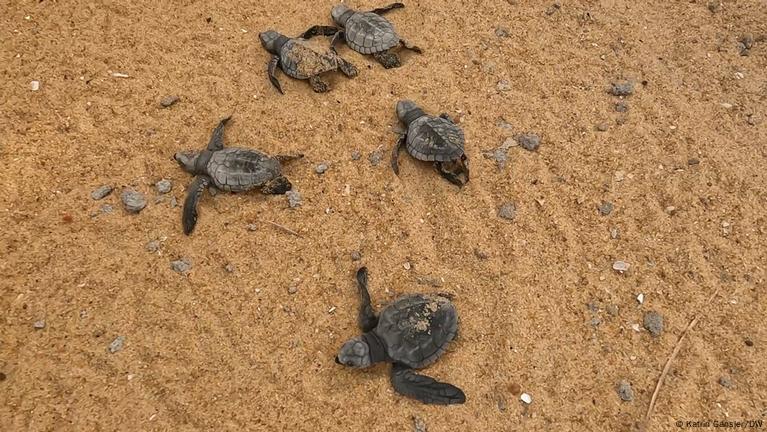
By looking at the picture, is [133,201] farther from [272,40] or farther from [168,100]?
[272,40]

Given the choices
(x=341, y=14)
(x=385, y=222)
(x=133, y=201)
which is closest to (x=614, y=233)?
(x=385, y=222)

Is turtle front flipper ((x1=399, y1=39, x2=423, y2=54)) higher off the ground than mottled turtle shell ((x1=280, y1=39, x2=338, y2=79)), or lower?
higher

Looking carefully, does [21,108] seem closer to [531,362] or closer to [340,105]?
[340,105]

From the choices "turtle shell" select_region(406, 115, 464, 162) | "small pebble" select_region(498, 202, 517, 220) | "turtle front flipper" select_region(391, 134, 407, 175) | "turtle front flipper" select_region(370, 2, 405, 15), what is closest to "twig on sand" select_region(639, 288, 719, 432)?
"small pebble" select_region(498, 202, 517, 220)

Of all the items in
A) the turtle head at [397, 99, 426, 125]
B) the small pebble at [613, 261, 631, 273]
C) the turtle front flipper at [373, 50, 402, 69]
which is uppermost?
the turtle front flipper at [373, 50, 402, 69]

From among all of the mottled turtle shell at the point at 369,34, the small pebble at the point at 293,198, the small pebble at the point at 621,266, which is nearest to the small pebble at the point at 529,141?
the small pebble at the point at 621,266

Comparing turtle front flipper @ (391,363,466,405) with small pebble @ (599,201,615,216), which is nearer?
turtle front flipper @ (391,363,466,405)

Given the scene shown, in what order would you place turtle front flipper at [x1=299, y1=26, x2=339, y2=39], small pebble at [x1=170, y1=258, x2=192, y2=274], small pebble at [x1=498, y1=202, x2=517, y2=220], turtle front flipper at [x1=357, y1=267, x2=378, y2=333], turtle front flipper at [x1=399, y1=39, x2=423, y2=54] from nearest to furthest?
turtle front flipper at [x1=357, y1=267, x2=378, y2=333] → small pebble at [x1=170, y1=258, x2=192, y2=274] → small pebble at [x1=498, y1=202, x2=517, y2=220] → turtle front flipper at [x1=399, y1=39, x2=423, y2=54] → turtle front flipper at [x1=299, y1=26, x2=339, y2=39]

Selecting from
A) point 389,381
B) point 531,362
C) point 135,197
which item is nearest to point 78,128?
point 135,197

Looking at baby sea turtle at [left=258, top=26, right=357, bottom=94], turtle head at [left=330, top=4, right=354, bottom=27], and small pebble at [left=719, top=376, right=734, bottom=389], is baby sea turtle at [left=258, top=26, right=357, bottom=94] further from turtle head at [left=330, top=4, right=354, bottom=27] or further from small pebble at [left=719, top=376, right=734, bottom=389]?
small pebble at [left=719, top=376, right=734, bottom=389]

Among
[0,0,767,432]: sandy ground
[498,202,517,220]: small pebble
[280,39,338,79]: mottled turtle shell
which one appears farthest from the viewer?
[280,39,338,79]: mottled turtle shell
